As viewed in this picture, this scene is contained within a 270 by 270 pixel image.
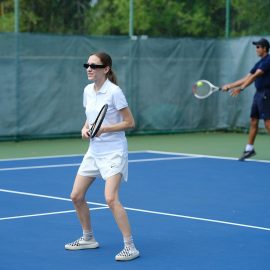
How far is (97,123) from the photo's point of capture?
6520 mm

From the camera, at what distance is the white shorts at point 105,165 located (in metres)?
6.63

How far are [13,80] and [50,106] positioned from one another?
3.39 ft

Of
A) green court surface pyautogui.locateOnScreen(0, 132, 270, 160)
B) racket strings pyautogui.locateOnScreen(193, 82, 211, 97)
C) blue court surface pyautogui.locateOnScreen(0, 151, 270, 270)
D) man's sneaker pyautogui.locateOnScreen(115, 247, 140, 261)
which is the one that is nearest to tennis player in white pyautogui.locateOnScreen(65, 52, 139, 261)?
man's sneaker pyautogui.locateOnScreen(115, 247, 140, 261)

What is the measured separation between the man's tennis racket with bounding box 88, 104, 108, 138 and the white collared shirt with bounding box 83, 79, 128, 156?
11cm

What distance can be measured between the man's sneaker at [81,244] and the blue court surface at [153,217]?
0.24 ft

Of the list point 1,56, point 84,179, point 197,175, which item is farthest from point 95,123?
point 1,56

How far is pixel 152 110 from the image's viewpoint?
18.5 meters

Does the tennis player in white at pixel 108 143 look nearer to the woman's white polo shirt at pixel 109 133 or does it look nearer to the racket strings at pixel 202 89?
the woman's white polo shirt at pixel 109 133

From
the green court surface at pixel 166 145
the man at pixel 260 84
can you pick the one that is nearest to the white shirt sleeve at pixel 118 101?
the man at pixel 260 84

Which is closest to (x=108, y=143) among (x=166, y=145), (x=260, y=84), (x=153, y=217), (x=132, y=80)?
(x=153, y=217)

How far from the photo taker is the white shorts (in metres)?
6.63

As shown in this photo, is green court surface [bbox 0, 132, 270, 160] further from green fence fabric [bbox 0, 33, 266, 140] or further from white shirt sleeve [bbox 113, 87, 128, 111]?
white shirt sleeve [bbox 113, 87, 128, 111]

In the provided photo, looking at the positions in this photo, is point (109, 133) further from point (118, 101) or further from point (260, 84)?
point (260, 84)

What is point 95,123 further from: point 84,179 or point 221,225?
point 221,225
